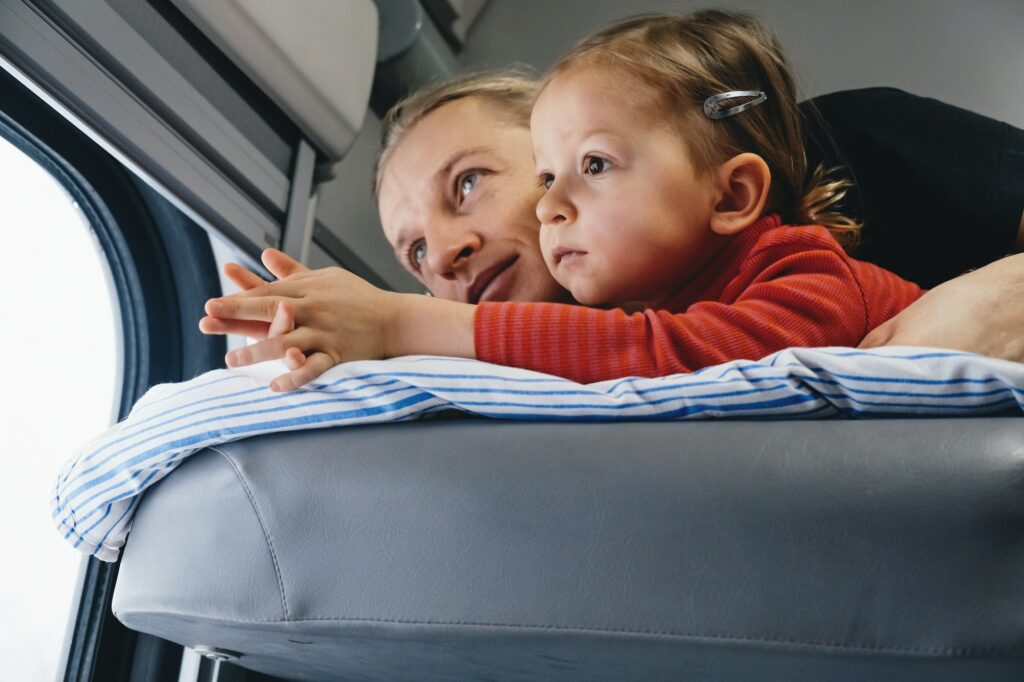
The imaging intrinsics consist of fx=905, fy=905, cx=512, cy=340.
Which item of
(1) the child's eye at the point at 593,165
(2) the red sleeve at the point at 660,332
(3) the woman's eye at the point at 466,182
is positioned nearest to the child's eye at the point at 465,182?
(3) the woman's eye at the point at 466,182

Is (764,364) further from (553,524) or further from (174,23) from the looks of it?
(174,23)

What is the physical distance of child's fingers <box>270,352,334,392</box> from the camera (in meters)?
0.60

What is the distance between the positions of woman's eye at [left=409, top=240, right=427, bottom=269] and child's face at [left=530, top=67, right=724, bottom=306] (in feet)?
1.48

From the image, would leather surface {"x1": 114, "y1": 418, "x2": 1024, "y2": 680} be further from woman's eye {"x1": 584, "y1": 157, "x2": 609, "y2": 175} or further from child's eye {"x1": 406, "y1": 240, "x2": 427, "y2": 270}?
child's eye {"x1": 406, "y1": 240, "x2": 427, "y2": 270}

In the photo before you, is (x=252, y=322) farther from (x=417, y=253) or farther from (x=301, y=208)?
(x=301, y=208)

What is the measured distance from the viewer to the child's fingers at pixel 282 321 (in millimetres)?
640

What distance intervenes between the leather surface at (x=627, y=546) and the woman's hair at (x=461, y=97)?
0.93 m

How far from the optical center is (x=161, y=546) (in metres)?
0.65

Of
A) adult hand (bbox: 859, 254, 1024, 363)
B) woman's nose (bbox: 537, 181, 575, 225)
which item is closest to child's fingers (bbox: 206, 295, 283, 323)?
woman's nose (bbox: 537, 181, 575, 225)

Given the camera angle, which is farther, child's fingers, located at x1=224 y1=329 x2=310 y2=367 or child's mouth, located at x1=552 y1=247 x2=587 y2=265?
child's mouth, located at x1=552 y1=247 x2=587 y2=265

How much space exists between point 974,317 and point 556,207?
0.41 meters

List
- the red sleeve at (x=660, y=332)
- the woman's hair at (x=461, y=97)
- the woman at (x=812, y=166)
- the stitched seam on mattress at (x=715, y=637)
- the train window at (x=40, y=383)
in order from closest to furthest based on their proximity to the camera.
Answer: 1. the stitched seam on mattress at (x=715, y=637)
2. the red sleeve at (x=660, y=332)
3. the woman at (x=812, y=166)
4. the train window at (x=40, y=383)
5. the woman's hair at (x=461, y=97)

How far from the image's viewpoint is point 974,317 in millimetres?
679

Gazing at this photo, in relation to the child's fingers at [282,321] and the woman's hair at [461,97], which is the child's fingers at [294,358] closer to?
the child's fingers at [282,321]
